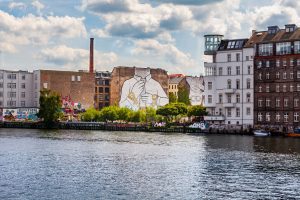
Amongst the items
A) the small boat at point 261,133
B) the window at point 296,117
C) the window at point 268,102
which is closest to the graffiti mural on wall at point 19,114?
the window at point 268,102

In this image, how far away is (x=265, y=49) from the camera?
5182 inches

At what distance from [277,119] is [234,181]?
80674 mm

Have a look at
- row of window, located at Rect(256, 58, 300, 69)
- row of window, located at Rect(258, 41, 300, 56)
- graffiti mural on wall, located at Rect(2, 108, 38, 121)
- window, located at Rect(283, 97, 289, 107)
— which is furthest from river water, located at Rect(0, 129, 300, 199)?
graffiti mural on wall, located at Rect(2, 108, 38, 121)

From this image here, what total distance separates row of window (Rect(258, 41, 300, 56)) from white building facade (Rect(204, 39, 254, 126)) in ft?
10.1

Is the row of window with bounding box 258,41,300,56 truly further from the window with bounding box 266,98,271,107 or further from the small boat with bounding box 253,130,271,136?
the small boat with bounding box 253,130,271,136

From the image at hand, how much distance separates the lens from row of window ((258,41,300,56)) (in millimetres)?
127000

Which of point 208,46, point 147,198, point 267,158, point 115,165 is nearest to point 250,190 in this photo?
point 147,198

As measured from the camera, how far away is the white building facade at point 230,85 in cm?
13438

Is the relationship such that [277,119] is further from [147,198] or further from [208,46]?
[147,198]

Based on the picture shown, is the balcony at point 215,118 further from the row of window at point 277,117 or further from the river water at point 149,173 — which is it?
the river water at point 149,173

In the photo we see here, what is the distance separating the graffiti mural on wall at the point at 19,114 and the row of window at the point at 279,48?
299 ft

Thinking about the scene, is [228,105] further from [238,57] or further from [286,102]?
[286,102]

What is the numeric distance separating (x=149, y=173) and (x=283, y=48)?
80.2 m

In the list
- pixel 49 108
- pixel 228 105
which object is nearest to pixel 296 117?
pixel 228 105
